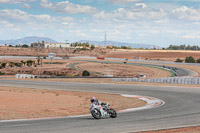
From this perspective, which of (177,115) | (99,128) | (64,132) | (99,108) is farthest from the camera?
(177,115)

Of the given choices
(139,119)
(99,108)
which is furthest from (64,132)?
(139,119)

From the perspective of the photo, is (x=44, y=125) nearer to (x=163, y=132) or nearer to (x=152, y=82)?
(x=163, y=132)

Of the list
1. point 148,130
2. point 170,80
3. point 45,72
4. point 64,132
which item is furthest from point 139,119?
point 45,72

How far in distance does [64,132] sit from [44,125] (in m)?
1.96

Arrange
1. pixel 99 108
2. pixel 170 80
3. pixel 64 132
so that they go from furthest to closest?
pixel 170 80
pixel 99 108
pixel 64 132

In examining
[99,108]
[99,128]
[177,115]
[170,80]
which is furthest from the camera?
[170,80]

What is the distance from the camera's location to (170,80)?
151ft

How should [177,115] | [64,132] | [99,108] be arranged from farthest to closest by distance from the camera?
[177,115] < [99,108] < [64,132]

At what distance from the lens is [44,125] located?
15.5 m

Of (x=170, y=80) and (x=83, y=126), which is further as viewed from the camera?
(x=170, y=80)

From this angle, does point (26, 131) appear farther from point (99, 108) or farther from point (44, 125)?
point (99, 108)

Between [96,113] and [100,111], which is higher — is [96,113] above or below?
below

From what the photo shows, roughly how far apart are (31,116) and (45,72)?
7946cm

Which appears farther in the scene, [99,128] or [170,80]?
[170,80]
